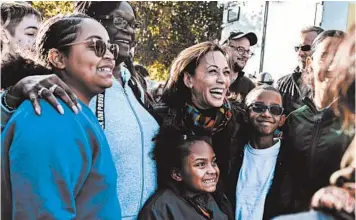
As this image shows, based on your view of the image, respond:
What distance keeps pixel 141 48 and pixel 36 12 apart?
78cm

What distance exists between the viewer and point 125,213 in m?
2.01

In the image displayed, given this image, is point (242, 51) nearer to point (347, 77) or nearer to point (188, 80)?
point (188, 80)

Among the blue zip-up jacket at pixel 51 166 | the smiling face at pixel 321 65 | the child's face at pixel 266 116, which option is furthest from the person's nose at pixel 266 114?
the blue zip-up jacket at pixel 51 166

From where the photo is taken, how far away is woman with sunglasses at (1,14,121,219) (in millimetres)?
1541

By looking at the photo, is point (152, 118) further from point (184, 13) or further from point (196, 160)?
point (184, 13)

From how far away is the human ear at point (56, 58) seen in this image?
1801mm

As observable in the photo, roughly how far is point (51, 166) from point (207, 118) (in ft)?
2.54

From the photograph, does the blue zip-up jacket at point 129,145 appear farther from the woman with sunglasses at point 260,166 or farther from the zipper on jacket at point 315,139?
the zipper on jacket at point 315,139

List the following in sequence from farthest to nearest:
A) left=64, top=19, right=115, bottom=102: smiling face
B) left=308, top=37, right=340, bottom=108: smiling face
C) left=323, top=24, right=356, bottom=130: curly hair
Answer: left=308, top=37, right=340, bottom=108: smiling face
left=64, top=19, right=115, bottom=102: smiling face
left=323, top=24, right=356, bottom=130: curly hair

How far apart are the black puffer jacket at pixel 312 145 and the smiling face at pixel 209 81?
33 centimetres

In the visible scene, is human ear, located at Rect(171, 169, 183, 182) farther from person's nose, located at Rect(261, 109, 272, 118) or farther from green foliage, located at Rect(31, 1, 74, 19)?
green foliage, located at Rect(31, 1, 74, 19)

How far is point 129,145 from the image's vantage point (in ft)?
6.46

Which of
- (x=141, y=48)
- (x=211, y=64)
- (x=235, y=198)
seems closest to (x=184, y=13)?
(x=141, y=48)

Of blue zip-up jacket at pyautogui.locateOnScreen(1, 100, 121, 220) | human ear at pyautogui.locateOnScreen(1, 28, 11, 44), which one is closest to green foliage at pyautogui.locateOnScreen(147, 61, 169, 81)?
human ear at pyautogui.locateOnScreen(1, 28, 11, 44)
